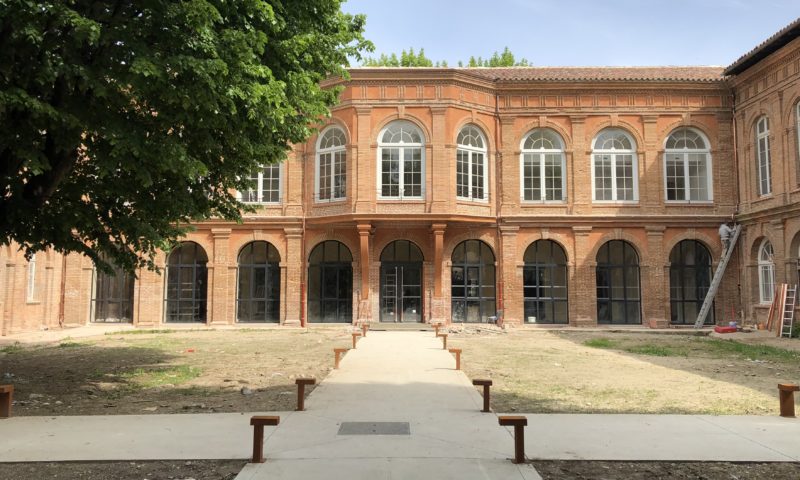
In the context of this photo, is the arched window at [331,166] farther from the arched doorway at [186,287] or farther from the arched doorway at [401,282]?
the arched doorway at [186,287]

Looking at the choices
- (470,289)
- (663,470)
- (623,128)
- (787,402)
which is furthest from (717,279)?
(663,470)

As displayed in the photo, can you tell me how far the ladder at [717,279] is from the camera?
22.5 meters

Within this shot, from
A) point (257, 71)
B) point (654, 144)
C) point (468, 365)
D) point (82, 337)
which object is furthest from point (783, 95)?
point (82, 337)

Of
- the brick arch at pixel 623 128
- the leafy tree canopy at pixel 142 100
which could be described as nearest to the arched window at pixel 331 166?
the brick arch at pixel 623 128

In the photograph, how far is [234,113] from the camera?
815 cm

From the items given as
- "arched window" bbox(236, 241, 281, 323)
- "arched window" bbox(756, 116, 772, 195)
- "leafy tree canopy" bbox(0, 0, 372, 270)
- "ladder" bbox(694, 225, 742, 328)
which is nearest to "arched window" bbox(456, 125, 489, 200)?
"arched window" bbox(236, 241, 281, 323)

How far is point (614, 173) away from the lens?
78.6 feet

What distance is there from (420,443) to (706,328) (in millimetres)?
19860

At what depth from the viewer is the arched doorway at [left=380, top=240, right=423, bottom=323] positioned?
2305 cm

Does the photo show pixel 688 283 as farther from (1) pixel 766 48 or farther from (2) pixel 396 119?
(2) pixel 396 119

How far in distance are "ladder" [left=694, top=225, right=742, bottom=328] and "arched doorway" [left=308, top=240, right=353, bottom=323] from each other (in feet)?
42.7

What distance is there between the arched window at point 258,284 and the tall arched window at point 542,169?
10.3 m

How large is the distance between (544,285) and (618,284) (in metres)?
2.88

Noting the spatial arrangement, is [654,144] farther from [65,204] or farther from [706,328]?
[65,204]
